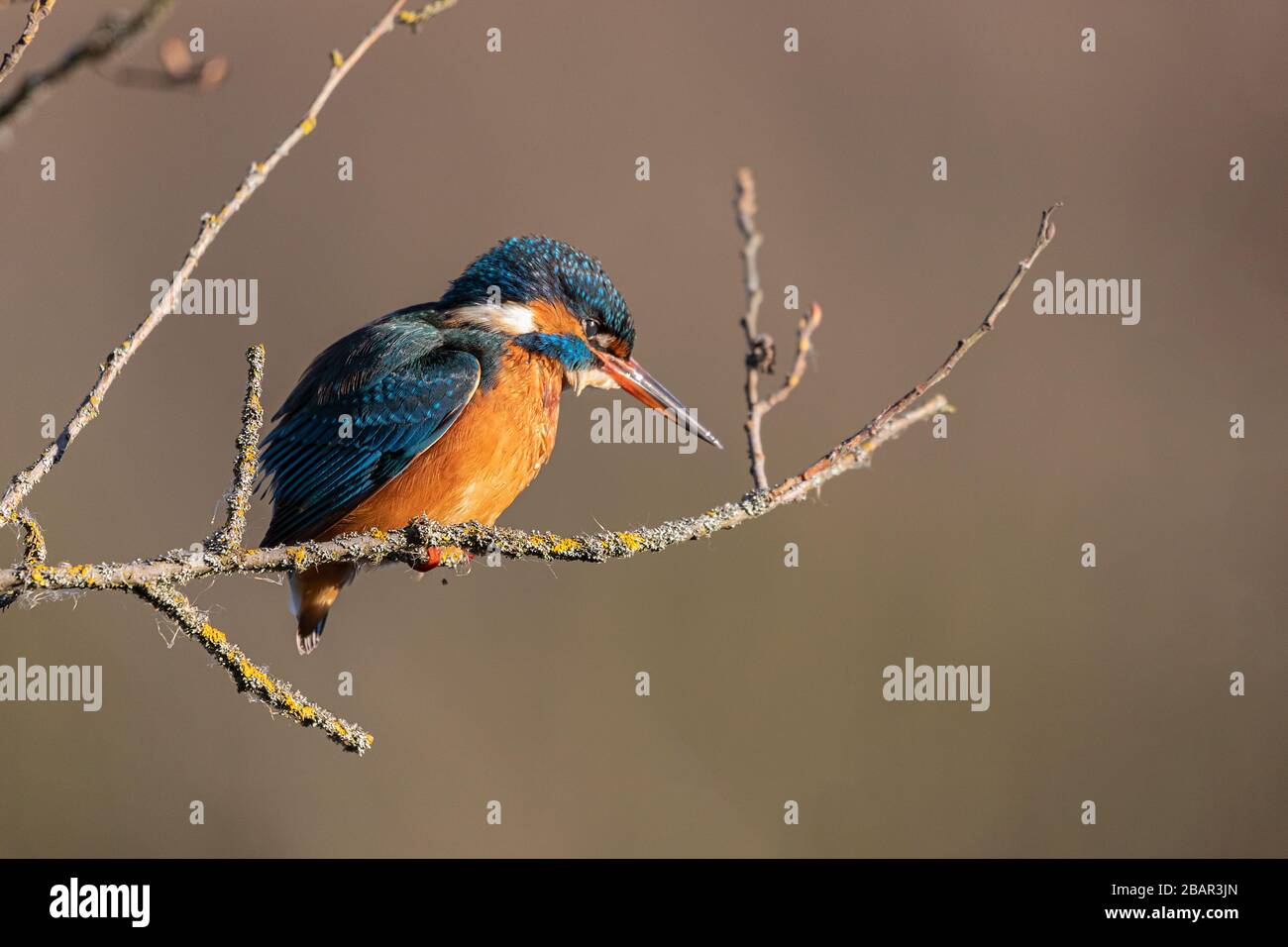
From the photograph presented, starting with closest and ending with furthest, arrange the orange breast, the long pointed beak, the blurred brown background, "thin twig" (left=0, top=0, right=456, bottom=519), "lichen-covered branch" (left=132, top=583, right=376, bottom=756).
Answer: "thin twig" (left=0, top=0, right=456, bottom=519) → "lichen-covered branch" (left=132, top=583, right=376, bottom=756) → the orange breast → the long pointed beak → the blurred brown background

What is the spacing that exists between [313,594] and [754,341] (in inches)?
64.8

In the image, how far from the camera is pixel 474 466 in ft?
9.16

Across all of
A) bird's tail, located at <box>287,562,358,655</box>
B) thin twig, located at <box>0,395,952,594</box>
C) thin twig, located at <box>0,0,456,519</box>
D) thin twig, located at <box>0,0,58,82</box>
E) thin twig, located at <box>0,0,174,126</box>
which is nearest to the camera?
thin twig, located at <box>0,0,174,126</box>

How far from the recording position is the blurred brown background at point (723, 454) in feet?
15.9

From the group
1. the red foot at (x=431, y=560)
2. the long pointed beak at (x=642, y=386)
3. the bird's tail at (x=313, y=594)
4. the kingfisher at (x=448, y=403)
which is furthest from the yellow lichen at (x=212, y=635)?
the long pointed beak at (x=642, y=386)

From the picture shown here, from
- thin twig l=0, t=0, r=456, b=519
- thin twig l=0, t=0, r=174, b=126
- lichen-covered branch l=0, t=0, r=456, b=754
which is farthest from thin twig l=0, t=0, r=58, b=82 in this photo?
thin twig l=0, t=0, r=174, b=126

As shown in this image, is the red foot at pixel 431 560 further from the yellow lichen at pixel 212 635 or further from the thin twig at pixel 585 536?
the yellow lichen at pixel 212 635

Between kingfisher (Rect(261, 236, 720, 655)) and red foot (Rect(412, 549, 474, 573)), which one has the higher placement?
kingfisher (Rect(261, 236, 720, 655))

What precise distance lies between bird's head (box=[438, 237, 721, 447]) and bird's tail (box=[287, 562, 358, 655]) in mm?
648

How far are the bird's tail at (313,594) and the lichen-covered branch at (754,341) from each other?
131cm

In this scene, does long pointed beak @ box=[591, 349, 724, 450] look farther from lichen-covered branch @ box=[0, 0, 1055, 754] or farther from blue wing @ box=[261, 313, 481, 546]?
lichen-covered branch @ box=[0, 0, 1055, 754]

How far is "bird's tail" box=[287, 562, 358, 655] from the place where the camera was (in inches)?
116

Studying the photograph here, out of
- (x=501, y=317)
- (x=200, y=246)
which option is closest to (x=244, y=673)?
(x=200, y=246)

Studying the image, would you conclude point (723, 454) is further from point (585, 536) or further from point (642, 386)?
point (585, 536)
